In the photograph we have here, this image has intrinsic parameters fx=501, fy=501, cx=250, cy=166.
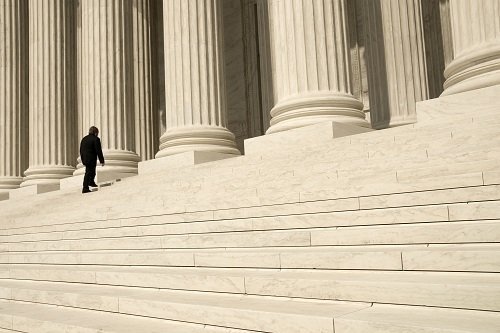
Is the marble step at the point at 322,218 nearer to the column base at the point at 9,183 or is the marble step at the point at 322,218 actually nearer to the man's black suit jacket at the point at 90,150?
the man's black suit jacket at the point at 90,150

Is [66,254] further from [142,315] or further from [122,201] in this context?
[142,315]

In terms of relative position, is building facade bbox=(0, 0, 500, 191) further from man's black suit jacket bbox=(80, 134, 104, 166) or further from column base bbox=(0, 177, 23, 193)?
man's black suit jacket bbox=(80, 134, 104, 166)

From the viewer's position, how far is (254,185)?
23156 millimetres

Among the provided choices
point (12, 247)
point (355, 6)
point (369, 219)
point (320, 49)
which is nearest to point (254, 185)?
point (369, 219)

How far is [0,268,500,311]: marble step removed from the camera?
10.7 m

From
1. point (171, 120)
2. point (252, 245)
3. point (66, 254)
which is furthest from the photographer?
point (171, 120)

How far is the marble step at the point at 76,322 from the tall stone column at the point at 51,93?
37.8 meters

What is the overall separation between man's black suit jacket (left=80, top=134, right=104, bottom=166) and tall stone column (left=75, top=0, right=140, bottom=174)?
30.0 feet

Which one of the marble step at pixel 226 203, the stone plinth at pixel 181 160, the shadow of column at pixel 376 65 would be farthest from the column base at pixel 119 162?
the shadow of column at pixel 376 65

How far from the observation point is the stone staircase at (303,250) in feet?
38.2

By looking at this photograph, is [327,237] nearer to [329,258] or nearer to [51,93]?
[329,258]

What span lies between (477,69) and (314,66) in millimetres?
9498

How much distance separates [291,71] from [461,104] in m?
10.8

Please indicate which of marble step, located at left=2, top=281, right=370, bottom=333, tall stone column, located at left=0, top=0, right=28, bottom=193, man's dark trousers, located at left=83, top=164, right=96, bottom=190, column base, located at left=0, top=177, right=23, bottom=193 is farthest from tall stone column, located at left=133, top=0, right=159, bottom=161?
marble step, located at left=2, top=281, right=370, bottom=333
